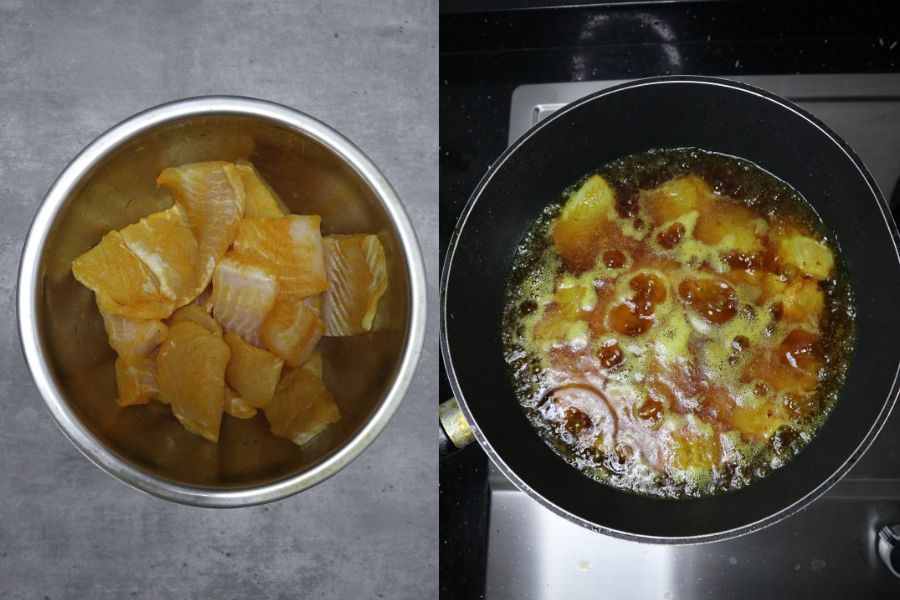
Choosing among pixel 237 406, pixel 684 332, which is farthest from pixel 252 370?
pixel 684 332

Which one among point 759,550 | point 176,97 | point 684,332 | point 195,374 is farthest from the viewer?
point 759,550

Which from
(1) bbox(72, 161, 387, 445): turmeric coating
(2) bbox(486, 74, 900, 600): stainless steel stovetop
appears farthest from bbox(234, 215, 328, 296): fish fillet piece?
(2) bbox(486, 74, 900, 600): stainless steel stovetop

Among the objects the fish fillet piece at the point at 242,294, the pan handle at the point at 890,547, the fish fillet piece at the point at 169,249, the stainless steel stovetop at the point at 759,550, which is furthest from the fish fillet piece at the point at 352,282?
the pan handle at the point at 890,547

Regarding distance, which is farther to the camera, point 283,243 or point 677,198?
point 677,198

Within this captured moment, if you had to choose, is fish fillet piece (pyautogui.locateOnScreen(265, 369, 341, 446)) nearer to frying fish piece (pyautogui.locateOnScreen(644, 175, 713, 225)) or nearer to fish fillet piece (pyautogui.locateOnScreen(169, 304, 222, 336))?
fish fillet piece (pyautogui.locateOnScreen(169, 304, 222, 336))

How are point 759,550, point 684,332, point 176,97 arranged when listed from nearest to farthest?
point 176,97, point 684,332, point 759,550

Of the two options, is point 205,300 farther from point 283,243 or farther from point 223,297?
point 283,243
